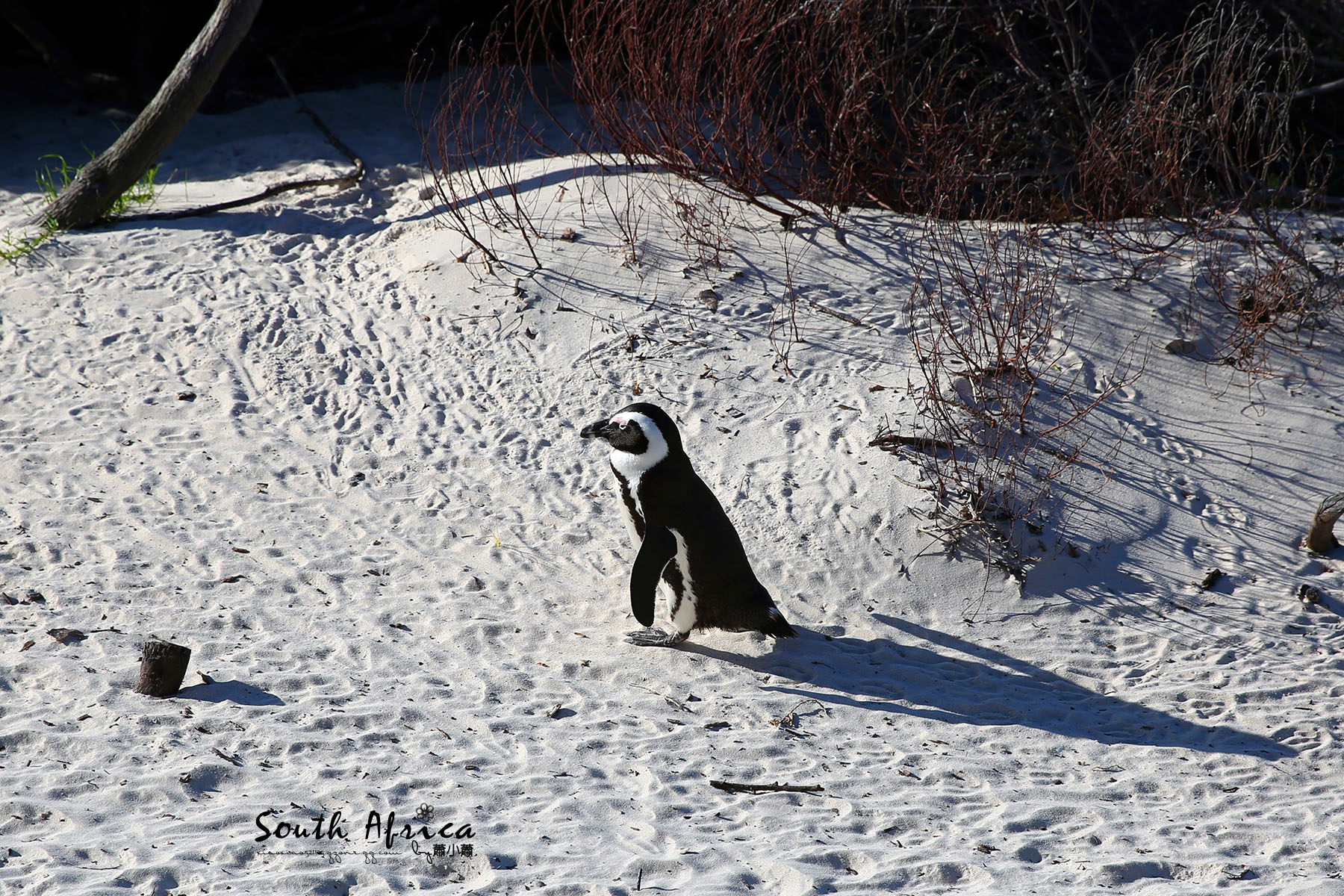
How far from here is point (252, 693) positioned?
12.3 feet

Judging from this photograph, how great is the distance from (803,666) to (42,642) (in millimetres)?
2937

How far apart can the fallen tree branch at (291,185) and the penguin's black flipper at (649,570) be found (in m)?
5.37

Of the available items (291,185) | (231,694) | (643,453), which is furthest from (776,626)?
(291,185)

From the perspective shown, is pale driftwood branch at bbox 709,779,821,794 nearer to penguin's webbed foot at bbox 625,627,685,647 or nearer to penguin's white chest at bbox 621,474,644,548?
penguin's webbed foot at bbox 625,627,685,647

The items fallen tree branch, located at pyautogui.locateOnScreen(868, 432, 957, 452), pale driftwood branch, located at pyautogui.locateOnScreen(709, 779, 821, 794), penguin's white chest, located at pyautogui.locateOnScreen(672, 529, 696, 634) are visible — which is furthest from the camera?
fallen tree branch, located at pyautogui.locateOnScreen(868, 432, 957, 452)

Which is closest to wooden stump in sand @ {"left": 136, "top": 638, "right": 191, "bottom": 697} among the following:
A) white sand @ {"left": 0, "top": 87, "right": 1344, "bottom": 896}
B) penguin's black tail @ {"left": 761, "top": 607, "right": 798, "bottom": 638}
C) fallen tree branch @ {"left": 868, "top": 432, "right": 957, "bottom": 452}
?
white sand @ {"left": 0, "top": 87, "right": 1344, "bottom": 896}

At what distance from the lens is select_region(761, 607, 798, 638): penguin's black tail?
4.32 m

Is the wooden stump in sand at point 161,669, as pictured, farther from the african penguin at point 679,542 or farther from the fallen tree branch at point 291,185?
the fallen tree branch at point 291,185

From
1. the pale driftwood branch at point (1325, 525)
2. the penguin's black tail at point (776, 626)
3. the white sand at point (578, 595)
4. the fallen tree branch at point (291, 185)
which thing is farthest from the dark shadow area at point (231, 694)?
the fallen tree branch at point (291, 185)

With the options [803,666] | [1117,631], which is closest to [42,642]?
[803,666]

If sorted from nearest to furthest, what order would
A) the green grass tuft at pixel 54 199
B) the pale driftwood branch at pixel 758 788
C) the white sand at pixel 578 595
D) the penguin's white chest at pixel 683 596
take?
the white sand at pixel 578 595, the pale driftwood branch at pixel 758 788, the penguin's white chest at pixel 683 596, the green grass tuft at pixel 54 199

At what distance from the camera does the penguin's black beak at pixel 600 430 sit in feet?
14.3

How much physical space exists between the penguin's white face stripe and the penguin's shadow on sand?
80 cm

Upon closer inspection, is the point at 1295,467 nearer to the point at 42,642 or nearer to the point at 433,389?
the point at 433,389
